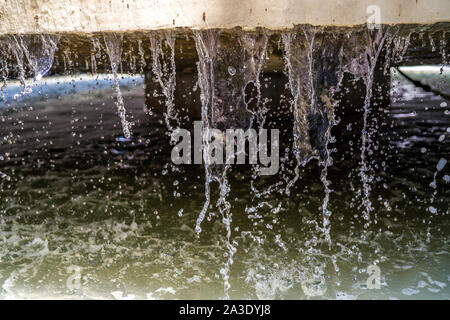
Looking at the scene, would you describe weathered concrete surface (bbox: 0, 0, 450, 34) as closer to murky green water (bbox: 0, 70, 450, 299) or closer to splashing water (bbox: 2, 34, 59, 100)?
splashing water (bbox: 2, 34, 59, 100)

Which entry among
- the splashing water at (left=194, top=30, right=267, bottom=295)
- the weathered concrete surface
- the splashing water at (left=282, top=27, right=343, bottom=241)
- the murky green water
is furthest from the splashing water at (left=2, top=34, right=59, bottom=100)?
the splashing water at (left=282, top=27, right=343, bottom=241)

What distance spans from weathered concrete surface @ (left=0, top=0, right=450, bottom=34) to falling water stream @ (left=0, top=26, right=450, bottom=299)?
0.18m

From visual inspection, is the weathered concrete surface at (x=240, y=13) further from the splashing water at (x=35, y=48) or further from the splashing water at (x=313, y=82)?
Answer: the splashing water at (x=35, y=48)

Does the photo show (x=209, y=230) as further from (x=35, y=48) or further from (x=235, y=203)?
(x=35, y=48)

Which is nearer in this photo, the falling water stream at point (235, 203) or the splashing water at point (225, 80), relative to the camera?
the falling water stream at point (235, 203)

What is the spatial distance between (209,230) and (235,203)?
866mm

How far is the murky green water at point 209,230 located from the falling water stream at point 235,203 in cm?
2

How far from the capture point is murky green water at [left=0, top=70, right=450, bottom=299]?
11.5 feet

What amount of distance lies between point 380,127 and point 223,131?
21.8 feet

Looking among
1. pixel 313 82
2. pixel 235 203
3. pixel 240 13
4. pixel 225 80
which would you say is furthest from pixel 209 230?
pixel 240 13

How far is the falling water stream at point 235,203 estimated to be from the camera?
11.8ft

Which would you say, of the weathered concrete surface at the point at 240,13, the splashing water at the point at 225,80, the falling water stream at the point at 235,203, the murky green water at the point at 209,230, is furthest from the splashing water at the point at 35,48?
the murky green water at the point at 209,230

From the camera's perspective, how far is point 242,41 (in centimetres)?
421

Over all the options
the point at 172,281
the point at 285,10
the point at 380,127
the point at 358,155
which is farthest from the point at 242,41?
the point at 380,127
